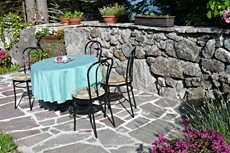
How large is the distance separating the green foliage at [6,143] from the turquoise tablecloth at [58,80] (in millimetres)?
623

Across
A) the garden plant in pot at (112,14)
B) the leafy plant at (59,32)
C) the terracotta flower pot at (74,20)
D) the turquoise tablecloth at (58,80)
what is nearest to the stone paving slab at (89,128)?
the turquoise tablecloth at (58,80)

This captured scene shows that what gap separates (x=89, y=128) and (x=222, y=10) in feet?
7.64

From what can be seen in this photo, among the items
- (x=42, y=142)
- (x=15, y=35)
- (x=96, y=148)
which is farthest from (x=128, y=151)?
(x=15, y=35)

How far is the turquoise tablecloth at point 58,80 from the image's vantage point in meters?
3.01

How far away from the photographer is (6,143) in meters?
2.67

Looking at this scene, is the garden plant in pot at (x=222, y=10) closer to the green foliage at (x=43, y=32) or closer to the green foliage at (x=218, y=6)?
the green foliage at (x=218, y=6)

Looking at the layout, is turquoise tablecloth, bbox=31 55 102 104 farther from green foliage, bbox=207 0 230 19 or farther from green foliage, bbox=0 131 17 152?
green foliage, bbox=207 0 230 19

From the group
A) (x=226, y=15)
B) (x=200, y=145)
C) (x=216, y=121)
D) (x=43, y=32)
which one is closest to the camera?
(x=200, y=145)

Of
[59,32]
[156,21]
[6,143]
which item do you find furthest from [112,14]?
[6,143]

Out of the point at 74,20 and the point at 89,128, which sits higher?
the point at 74,20

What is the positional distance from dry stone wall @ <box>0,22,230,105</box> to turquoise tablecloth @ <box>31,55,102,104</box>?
49.4 inches

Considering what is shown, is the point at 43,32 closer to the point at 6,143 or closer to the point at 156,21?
the point at 156,21

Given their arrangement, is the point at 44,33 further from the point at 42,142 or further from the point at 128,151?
the point at 128,151

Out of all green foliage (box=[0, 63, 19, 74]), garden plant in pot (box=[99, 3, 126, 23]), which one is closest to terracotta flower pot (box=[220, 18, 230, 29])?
garden plant in pot (box=[99, 3, 126, 23])
